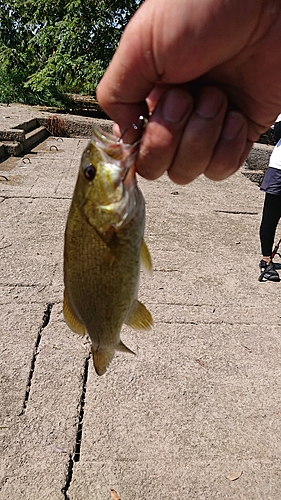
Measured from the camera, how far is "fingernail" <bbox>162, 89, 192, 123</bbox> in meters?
1.58

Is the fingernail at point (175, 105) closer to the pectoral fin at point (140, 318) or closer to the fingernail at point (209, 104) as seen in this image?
the fingernail at point (209, 104)

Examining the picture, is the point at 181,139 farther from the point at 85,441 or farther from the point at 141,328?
the point at 85,441

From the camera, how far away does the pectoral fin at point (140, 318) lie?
1790 mm

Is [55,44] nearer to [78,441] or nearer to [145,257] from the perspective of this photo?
[78,441]

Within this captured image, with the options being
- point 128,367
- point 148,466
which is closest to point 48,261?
point 128,367

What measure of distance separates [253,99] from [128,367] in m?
2.37

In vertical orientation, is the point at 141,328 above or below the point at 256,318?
above

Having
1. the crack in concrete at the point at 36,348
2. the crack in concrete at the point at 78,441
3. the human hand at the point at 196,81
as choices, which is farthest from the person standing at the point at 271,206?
the human hand at the point at 196,81

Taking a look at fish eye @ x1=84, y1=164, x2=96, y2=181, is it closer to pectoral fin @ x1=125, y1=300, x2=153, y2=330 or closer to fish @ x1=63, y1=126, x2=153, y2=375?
fish @ x1=63, y1=126, x2=153, y2=375

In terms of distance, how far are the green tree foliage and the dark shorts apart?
11.7 meters

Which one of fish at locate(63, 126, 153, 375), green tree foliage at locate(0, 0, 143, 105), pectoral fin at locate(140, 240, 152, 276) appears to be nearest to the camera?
fish at locate(63, 126, 153, 375)

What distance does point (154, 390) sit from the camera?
11.2 feet

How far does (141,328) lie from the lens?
1.81m

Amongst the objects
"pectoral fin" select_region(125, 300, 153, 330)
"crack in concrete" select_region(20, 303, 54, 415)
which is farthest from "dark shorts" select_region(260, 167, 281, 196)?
"pectoral fin" select_region(125, 300, 153, 330)
